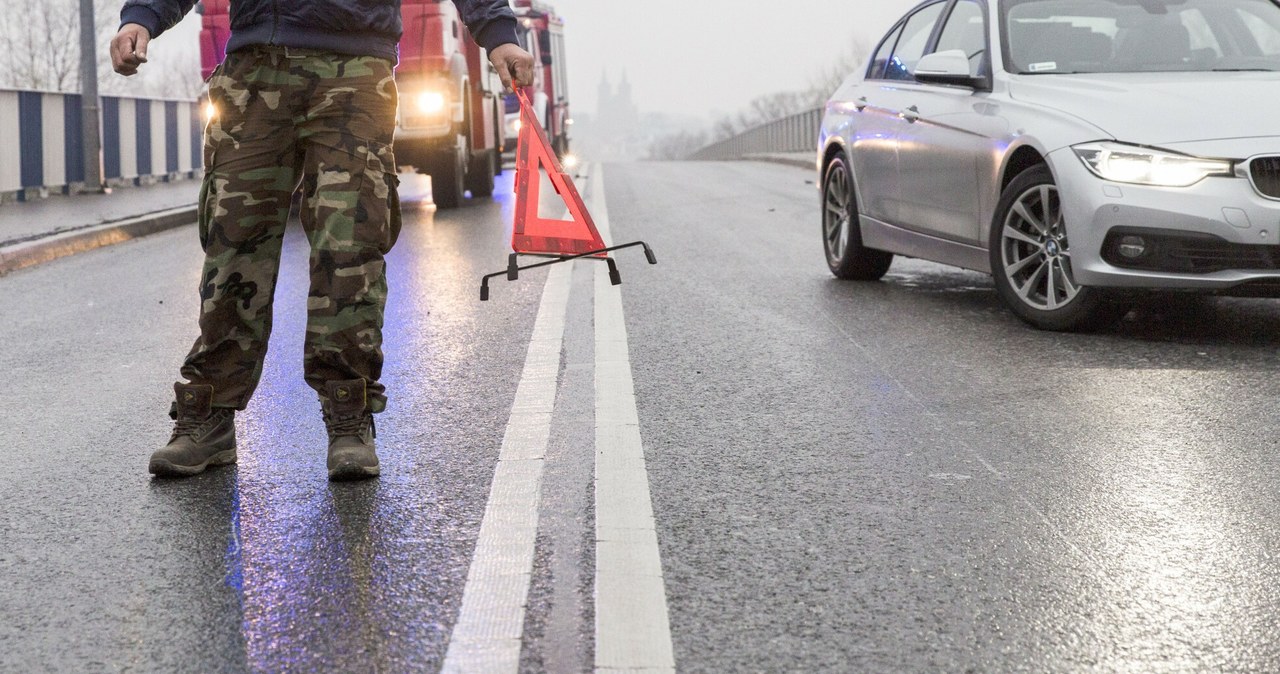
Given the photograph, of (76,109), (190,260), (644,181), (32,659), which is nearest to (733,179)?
(644,181)

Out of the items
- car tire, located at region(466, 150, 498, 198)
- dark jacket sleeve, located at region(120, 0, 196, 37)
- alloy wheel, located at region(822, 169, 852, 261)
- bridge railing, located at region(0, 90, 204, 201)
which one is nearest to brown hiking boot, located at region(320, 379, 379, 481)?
dark jacket sleeve, located at region(120, 0, 196, 37)

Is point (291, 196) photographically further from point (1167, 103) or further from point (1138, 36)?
point (1138, 36)

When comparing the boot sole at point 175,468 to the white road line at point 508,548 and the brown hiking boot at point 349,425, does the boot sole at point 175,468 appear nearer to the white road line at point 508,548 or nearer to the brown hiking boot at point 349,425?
the brown hiking boot at point 349,425

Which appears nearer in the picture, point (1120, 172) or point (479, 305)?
point (1120, 172)

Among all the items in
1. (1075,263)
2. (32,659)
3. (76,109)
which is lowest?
(32,659)

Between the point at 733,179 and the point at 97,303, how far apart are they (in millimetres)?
17646

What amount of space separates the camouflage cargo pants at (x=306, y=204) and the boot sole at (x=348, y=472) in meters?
0.20

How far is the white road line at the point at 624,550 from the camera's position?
2.75 meters

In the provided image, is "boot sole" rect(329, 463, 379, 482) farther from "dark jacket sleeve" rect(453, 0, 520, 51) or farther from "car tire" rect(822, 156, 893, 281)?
"car tire" rect(822, 156, 893, 281)

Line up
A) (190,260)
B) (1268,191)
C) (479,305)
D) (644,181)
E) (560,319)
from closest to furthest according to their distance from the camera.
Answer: (1268,191) → (560,319) → (479,305) → (190,260) → (644,181)

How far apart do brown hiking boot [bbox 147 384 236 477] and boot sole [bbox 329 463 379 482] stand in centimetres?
39

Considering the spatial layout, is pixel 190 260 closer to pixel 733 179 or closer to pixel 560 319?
pixel 560 319

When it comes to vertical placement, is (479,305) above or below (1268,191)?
below

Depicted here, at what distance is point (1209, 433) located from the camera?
4.61 m
